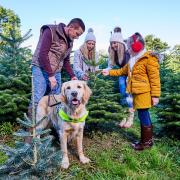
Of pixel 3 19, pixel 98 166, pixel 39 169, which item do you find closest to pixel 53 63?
pixel 98 166

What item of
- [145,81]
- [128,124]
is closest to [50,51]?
[145,81]

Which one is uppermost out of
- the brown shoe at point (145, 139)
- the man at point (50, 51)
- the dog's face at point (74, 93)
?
the man at point (50, 51)

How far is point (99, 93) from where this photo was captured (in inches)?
252

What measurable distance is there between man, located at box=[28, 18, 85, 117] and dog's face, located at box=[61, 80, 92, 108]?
50 cm

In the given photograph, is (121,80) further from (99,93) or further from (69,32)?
(69,32)

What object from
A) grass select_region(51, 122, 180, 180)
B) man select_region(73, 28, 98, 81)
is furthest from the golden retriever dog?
man select_region(73, 28, 98, 81)

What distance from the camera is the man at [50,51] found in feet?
18.3

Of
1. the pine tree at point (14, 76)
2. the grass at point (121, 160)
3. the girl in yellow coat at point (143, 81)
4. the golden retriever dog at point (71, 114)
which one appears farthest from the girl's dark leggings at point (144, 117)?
the pine tree at point (14, 76)

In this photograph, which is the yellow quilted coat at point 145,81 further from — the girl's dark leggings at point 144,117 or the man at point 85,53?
the man at point 85,53

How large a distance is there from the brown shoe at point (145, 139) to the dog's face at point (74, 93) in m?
1.37

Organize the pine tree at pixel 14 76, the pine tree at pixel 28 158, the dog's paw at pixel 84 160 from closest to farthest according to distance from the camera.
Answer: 1. the pine tree at pixel 28 158
2. the dog's paw at pixel 84 160
3. the pine tree at pixel 14 76

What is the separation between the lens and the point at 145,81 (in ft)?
18.7

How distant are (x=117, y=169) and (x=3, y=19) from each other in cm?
3340

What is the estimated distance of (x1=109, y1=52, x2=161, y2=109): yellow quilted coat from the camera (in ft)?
18.4
